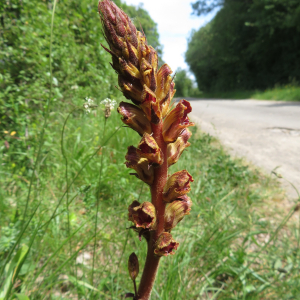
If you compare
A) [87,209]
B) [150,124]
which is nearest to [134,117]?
[150,124]

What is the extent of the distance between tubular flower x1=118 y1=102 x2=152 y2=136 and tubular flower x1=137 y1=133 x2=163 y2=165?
9cm

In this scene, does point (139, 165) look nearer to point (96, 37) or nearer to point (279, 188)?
point (279, 188)

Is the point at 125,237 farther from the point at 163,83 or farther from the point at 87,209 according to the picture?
the point at 163,83

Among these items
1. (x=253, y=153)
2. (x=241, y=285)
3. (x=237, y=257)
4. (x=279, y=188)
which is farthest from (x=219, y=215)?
(x=253, y=153)

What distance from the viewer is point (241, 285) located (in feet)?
5.56

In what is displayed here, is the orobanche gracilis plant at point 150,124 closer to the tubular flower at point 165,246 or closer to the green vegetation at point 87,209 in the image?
the tubular flower at point 165,246

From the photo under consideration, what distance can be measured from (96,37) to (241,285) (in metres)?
5.59

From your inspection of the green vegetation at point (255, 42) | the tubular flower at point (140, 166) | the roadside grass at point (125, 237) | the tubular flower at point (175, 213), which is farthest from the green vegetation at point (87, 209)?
the green vegetation at point (255, 42)

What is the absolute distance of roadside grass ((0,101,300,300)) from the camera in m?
1.52

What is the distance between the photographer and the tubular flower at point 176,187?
2.74 feet

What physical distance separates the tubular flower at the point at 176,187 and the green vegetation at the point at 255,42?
2503cm

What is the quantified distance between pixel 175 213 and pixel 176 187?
0.12 metres

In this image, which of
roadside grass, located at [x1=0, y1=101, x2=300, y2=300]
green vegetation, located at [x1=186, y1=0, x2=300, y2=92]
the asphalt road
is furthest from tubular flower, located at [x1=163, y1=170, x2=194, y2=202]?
green vegetation, located at [x1=186, y1=0, x2=300, y2=92]

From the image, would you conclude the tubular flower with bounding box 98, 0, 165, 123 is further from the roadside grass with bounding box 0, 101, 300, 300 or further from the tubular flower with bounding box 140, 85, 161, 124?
the roadside grass with bounding box 0, 101, 300, 300
